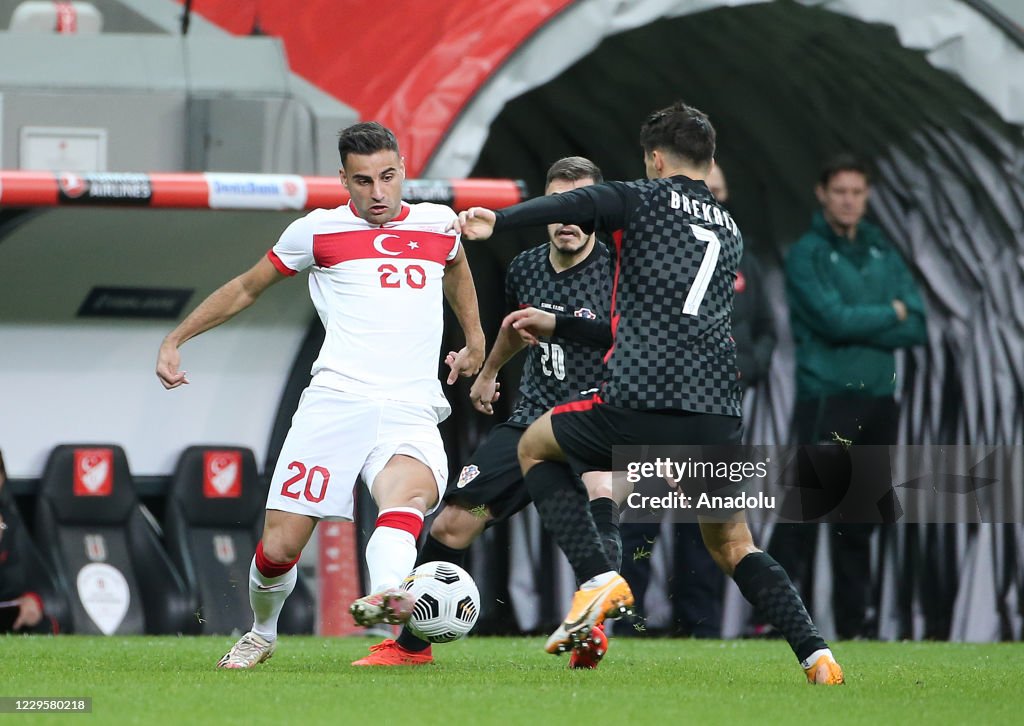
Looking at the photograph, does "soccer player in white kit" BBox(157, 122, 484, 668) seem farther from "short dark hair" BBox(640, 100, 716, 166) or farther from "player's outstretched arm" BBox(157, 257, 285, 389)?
"short dark hair" BBox(640, 100, 716, 166)

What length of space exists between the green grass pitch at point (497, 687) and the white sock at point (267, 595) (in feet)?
0.57

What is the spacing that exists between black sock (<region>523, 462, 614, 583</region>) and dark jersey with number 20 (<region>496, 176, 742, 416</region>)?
40 centimetres

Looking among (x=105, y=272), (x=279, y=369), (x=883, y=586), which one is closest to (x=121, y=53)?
(x=105, y=272)

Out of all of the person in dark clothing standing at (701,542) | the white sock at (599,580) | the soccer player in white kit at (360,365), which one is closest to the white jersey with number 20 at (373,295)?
the soccer player in white kit at (360,365)

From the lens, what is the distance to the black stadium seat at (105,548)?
8.64 meters

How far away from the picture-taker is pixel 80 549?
8719 millimetres

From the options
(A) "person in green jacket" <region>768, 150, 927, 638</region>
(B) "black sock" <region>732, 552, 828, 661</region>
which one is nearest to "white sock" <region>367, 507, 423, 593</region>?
(B) "black sock" <region>732, 552, 828, 661</region>

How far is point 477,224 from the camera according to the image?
17.0 feet

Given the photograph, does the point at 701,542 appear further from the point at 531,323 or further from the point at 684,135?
the point at 684,135

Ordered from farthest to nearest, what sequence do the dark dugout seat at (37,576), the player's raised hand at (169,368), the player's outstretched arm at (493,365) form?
the dark dugout seat at (37,576) → the player's outstretched arm at (493,365) → the player's raised hand at (169,368)

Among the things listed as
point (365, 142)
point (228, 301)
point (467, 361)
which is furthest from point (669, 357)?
point (228, 301)

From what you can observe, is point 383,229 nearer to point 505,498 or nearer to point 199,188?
point 505,498

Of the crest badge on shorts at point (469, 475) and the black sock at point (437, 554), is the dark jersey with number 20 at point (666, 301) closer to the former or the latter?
the crest badge on shorts at point (469, 475)

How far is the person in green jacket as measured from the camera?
30.5 ft
